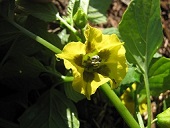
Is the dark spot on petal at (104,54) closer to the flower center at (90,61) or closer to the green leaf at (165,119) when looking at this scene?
the flower center at (90,61)

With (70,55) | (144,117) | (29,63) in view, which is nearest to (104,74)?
(70,55)

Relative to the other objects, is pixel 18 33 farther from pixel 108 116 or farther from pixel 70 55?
pixel 108 116

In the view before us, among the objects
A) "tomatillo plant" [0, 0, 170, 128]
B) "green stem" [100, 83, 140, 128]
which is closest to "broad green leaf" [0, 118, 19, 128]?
"tomatillo plant" [0, 0, 170, 128]

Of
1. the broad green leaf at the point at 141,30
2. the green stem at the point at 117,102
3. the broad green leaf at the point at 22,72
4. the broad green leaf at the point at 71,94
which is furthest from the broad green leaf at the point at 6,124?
the broad green leaf at the point at 141,30

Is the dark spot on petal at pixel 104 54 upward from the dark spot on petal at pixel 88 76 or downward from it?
upward

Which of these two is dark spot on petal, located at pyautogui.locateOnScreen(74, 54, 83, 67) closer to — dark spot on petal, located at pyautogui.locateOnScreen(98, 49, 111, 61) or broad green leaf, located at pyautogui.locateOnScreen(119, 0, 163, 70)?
dark spot on petal, located at pyautogui.locateOnScreen(98, 49, 111, 61)
